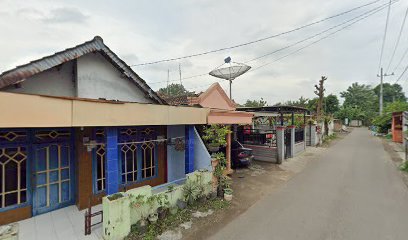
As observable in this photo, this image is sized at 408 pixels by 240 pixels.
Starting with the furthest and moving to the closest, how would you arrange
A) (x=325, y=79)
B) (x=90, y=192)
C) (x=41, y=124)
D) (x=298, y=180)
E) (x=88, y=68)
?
(x=325, y=79) → (x=298, y=180) → (x=88, y=68) → (x=90, y=192) → (x=41, y=124)

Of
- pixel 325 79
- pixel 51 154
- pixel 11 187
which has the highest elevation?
pixel 325 79

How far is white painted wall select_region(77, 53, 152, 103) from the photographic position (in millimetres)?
6727

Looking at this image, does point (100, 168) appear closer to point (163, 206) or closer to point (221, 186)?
point (163, 206)

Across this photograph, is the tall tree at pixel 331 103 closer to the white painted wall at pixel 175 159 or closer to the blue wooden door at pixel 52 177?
the white painted wall at pixel 175 159

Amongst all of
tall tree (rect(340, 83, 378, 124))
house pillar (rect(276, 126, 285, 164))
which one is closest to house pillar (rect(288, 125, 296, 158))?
house pillar (rect(276, 126, 285, 164))

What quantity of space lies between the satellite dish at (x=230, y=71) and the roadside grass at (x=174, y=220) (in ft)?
29.3

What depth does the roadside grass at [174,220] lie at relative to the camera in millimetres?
4973

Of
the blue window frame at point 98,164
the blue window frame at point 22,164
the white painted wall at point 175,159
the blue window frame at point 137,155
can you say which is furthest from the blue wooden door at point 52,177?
the white painted wall at point 175,159

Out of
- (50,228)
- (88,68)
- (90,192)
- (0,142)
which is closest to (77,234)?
(50,228)

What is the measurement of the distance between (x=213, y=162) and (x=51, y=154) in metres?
4.89

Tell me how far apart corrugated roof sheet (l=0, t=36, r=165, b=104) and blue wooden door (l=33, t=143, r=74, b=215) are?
5.96 ft

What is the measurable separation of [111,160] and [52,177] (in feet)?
6.26

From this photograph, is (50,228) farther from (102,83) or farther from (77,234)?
(102,83)

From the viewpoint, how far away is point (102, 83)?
7.20 metres
